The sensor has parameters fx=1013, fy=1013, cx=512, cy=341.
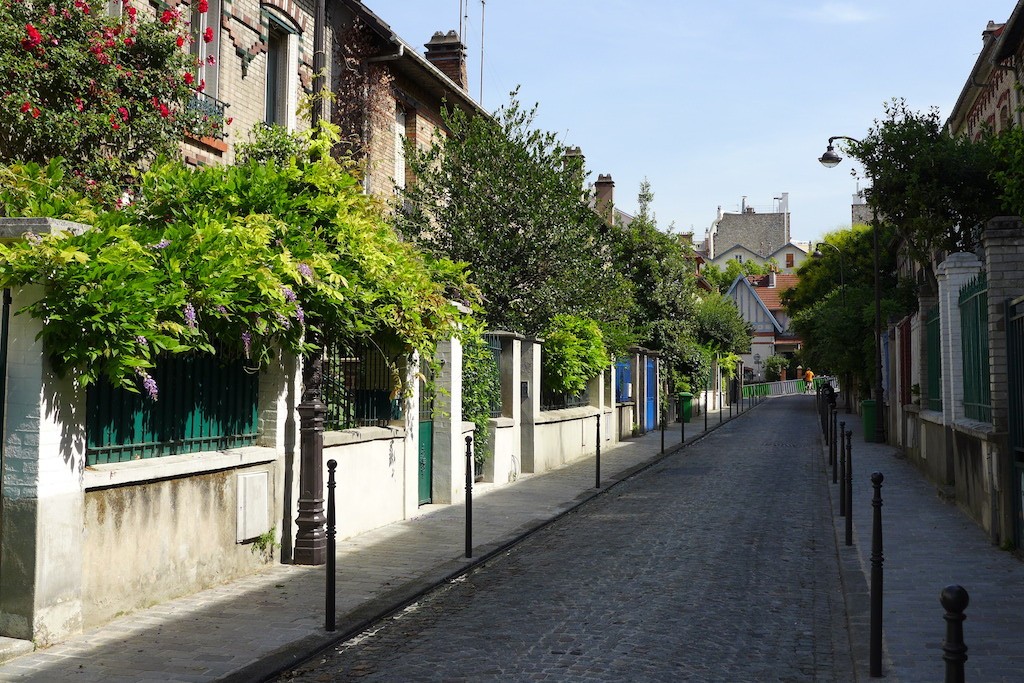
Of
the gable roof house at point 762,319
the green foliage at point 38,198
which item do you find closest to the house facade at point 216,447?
the green foliage at point 38,198

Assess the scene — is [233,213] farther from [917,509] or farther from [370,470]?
[917,509]

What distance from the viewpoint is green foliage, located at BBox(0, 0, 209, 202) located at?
33.8ft

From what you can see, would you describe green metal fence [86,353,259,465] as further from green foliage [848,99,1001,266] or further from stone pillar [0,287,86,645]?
green foliage [848,99,1001,266]

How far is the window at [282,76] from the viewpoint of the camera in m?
17.2

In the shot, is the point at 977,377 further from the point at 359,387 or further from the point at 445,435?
the point at 359,387

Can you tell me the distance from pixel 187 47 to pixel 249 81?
54.2 inches

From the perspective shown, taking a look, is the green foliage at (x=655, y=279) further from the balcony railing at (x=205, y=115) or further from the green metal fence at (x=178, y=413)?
the green metal fence at (x=178, y=413)

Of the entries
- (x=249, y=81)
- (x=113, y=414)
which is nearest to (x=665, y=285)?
(x=249, y=81)

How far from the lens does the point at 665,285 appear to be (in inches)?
1404

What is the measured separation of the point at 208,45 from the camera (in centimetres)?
1498

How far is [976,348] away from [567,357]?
10152 mm

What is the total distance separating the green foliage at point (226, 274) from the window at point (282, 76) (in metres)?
6.63

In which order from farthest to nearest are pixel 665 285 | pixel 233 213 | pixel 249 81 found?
pixel 665 285
pixel 249 81
pixel 233 213

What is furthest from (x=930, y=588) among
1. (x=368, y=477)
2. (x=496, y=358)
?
(x=496, y=358)
